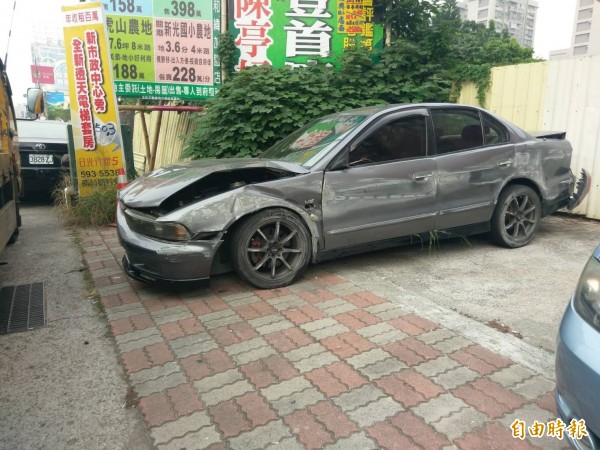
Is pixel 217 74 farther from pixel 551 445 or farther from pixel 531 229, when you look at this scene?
pixel 551 445

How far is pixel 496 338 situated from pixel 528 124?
473cm

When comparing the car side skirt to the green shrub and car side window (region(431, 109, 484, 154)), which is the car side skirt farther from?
the green shrub

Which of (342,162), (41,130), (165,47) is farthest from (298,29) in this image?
(41,130)

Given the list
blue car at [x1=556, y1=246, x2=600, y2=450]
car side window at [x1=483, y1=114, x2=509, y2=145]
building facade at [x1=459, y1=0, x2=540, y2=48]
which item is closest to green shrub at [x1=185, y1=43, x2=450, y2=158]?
car side window at [x1=483, y1=114, x2=509, y2=145]

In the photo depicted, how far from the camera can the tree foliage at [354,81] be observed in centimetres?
694

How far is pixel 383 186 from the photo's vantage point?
4.20 metres

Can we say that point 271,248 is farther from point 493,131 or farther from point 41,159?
point 41,159

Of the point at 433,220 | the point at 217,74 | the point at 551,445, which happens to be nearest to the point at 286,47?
the point at 217,74

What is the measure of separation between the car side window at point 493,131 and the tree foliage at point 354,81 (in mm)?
2672

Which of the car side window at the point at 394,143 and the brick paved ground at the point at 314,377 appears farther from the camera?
the car side window at the point at 394,143

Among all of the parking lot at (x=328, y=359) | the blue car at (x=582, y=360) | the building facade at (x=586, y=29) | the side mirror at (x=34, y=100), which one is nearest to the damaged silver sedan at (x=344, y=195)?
the parking lot at (x=328, y=359)

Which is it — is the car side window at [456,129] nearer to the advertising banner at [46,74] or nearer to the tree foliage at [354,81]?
the tree foliage at [354,81]

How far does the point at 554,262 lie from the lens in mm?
4535

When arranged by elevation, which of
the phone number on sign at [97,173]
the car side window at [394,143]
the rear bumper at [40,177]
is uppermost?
the car side window at [394,143]
